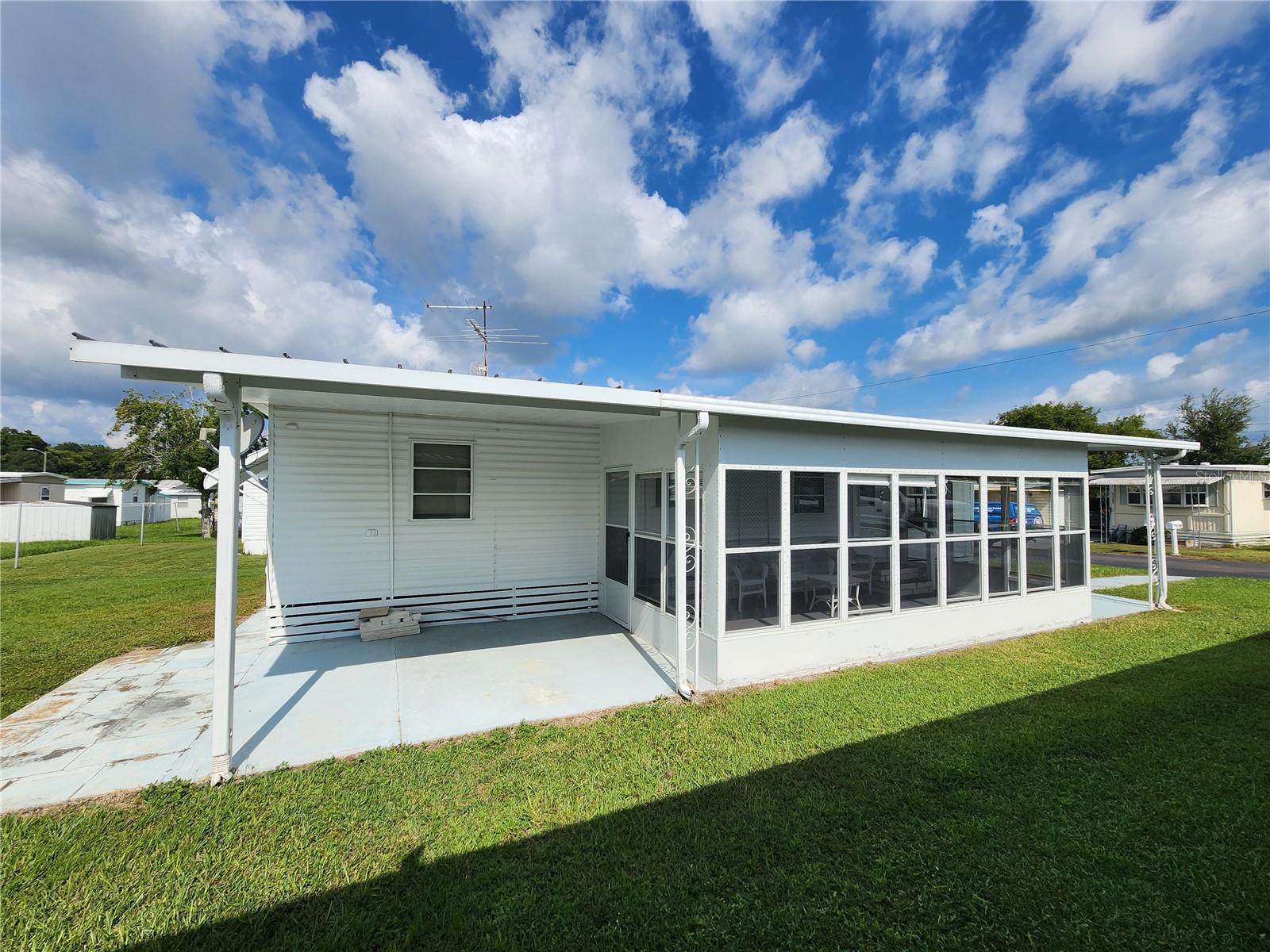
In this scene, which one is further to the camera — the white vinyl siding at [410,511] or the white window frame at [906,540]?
the white vinyl siding at [410,511]

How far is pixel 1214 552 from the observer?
629 inches

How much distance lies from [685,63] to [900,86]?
386 centimetres

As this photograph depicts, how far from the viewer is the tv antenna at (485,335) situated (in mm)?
8203

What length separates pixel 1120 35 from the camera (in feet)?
22.1

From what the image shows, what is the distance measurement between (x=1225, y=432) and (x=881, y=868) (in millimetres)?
35780

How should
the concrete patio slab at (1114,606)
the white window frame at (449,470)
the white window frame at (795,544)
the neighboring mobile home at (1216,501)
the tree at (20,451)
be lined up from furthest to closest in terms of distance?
the tree at (20,451) < the neighboring mobile home at (1216,501) < the concrete patio slab at (1114,606) < the white window frame at (449,470) < the white window frame at (795,544)

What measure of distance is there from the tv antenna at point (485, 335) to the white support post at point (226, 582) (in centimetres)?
495

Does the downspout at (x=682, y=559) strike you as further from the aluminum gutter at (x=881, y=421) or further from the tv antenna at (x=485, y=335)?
the tv antenna at (x=485, y=335)

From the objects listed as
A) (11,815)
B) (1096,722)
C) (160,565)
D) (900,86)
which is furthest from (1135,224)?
(160,565)

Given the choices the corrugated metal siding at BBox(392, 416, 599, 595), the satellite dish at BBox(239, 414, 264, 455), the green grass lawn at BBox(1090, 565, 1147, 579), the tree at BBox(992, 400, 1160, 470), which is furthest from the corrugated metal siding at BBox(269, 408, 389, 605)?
the tree at BBox(992, 400, 1160, 470)

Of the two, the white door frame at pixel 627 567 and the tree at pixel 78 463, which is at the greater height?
the tree at pixel 78 463

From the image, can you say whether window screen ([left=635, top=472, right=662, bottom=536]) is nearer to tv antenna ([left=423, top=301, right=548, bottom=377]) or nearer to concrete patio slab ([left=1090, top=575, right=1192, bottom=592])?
tv antenna ([left=423, top=301, right=548, bottom=377])

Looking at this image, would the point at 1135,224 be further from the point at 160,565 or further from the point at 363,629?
the point at 160,565

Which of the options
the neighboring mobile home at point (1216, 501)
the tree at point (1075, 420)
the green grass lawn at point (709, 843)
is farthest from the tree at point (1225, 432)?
the green grass lawn at point (709, 843)
